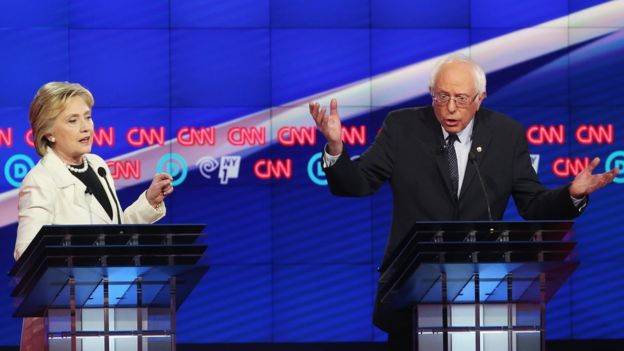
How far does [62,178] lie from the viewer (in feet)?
13.6

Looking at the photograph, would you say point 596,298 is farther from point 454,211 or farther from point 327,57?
point 454,211

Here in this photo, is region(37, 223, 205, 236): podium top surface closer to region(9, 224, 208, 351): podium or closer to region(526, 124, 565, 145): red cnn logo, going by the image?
region(9, 224, 208, 351): podium

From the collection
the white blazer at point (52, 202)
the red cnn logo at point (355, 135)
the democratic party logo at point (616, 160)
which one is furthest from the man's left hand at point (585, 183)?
the democratic party logo at point (616, 160)

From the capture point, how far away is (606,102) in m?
8.35

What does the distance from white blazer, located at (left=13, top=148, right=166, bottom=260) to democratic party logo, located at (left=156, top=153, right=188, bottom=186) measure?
3.90 meters

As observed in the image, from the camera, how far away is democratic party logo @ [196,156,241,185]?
8.23 metres

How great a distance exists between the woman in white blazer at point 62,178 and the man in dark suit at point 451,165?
755mm

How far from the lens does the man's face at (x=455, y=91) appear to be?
13.7 ft

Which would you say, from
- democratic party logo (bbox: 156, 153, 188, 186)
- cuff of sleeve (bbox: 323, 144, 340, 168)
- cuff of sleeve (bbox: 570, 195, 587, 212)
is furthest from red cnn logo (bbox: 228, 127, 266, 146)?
cuff of sleeve (bbox: 570, 195, 587, 212)

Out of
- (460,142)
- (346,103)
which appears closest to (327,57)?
(346,103)

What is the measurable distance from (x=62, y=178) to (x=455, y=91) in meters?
1.33

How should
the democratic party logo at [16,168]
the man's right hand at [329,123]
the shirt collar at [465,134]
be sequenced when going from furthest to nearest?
the democratic party logo at [16,168] → the shirt collar at [465,134] → the man's right hand at [329,123]

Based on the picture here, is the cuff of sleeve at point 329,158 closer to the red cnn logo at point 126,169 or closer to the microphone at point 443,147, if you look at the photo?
the microphone at point 443,147

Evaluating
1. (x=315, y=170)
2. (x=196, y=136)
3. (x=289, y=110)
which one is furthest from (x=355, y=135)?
(x=196, y=136)
